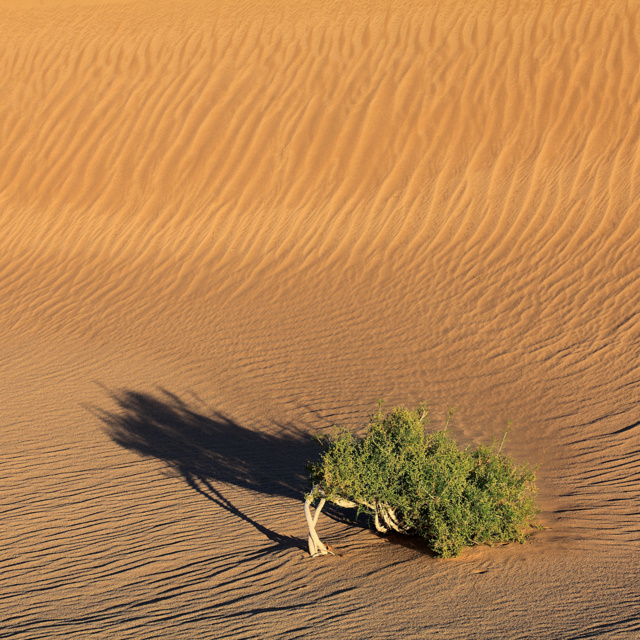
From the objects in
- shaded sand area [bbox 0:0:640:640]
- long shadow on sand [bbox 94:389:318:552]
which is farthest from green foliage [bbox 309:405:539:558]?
long shadow on sand [bbox 94:389:318:552]

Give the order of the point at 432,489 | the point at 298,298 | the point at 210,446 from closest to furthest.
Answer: the point at 432,489 < the point at 210,446 < the point at 298,298

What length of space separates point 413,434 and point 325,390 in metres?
3.50

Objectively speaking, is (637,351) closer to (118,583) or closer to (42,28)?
(118,583)

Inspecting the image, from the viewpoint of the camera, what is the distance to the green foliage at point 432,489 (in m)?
4.88

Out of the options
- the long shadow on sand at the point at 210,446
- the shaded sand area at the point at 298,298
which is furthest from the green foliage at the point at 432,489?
the long shadow on sand at the point at 210,446

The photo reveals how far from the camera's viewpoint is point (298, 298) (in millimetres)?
11195

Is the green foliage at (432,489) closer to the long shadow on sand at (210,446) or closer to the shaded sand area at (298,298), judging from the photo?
the shaded sand area at (298,298)

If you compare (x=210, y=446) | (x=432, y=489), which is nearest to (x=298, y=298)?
(x=210, y=446)

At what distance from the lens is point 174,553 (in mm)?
5305

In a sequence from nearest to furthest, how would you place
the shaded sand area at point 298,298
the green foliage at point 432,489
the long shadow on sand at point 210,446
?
the shaded sand area at point 298,298, the green foliage at point 432,489, the long shadow on sand at point 210,446

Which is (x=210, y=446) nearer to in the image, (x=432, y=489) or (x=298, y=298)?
(x=432, y=489)

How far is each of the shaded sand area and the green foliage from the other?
0.17 m

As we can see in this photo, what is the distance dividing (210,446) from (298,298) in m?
3.90

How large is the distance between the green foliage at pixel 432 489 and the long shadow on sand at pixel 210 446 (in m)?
0.90
